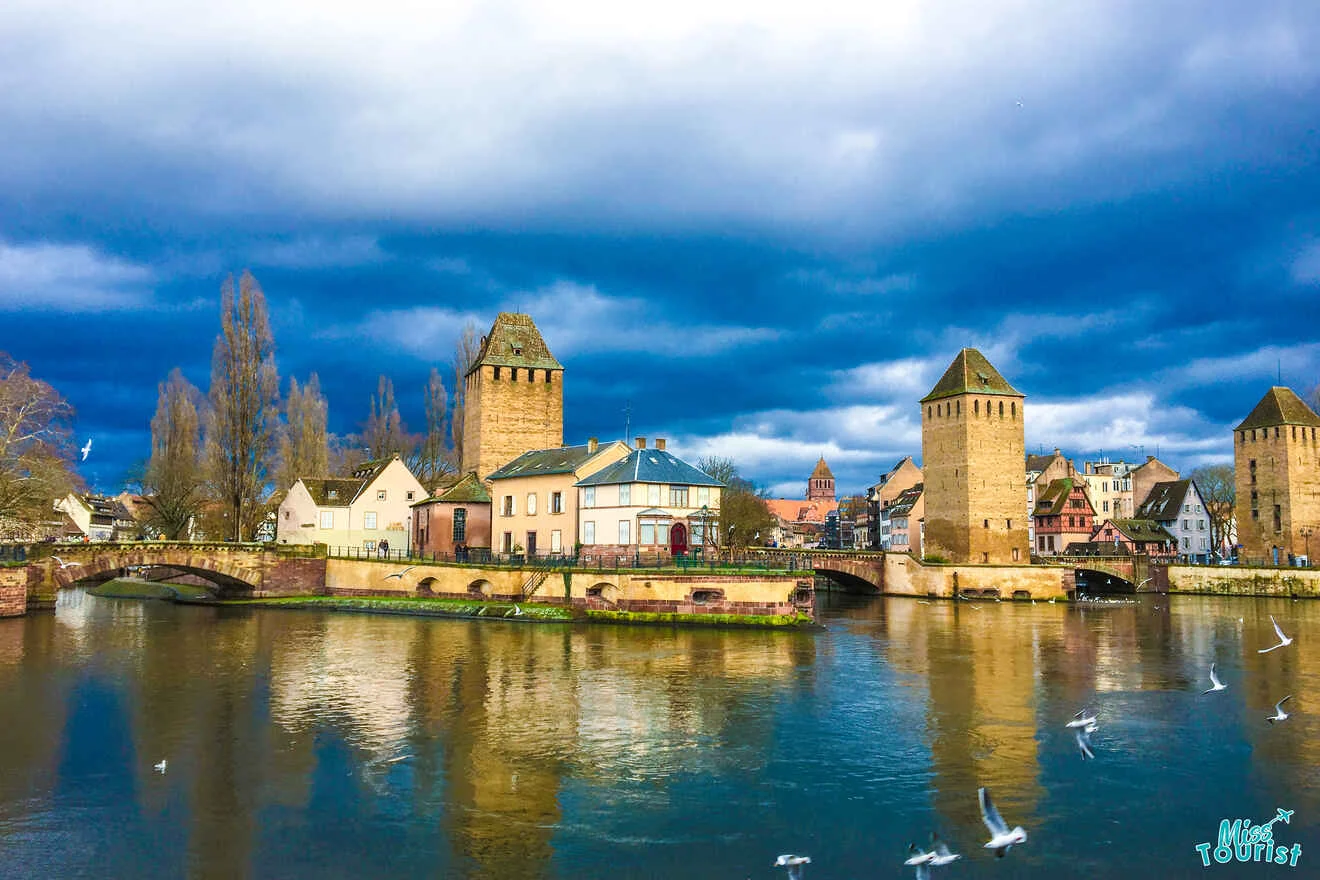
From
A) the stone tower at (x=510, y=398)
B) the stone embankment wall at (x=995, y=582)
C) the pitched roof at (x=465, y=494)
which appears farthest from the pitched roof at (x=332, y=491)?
the stone embankment wall at (x=995, y=582)

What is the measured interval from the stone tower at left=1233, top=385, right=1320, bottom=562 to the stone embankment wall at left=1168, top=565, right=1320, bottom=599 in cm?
1109

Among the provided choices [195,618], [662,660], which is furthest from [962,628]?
→ [195,618]

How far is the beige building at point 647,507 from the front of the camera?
45.4m

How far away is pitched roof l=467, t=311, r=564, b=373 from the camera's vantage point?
205ft

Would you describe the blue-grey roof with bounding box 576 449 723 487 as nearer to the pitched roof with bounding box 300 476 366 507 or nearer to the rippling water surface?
the rippling water surface

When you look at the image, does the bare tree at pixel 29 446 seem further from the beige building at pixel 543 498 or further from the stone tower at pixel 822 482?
the stone tower at pixel 822 482

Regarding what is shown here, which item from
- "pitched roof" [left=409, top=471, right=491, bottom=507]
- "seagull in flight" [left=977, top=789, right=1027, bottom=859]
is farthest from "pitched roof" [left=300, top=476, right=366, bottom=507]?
"seagull in flight" [left=977, top=789, right=1027, bottom=859]

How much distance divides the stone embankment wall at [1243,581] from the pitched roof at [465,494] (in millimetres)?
49135

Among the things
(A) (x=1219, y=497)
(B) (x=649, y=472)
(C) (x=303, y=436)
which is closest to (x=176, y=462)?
(C) (x=303, y=436)

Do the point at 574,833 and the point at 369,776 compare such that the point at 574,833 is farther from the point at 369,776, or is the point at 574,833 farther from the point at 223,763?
the point at 223,763

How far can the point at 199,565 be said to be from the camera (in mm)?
48438

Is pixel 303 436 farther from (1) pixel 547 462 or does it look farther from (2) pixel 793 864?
(2) pixel 793 864

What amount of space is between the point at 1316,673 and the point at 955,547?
39.9 metres

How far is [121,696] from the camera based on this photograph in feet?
76.1
